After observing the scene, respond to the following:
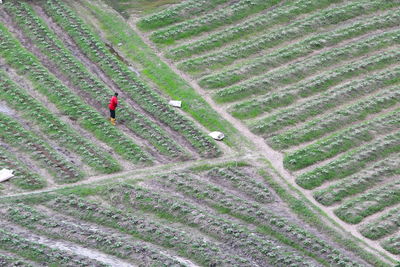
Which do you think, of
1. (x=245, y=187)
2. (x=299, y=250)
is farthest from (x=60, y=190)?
(x=299, y=250)

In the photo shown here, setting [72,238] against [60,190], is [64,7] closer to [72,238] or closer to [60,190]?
[60,190]

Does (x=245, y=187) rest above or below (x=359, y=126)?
below

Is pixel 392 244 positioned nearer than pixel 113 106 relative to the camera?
Yes

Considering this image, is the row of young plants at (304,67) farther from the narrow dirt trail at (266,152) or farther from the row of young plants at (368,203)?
the row of young plants at (368,203)

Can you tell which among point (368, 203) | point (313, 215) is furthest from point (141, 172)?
point (368, 203)

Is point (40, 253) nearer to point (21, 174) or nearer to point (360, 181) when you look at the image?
point (21, 174)

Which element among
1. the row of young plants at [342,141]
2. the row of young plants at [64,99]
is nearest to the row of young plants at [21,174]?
the row of young plants at [64,99]
